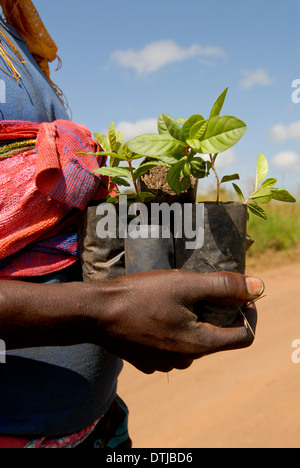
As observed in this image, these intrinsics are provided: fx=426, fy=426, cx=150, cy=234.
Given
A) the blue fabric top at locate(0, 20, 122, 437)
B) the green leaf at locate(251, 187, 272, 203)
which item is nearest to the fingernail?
the green leaf at locate(251, 187, 272, 203)

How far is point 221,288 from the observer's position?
931 mm

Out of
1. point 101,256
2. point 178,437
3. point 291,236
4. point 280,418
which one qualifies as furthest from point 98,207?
point 291,236

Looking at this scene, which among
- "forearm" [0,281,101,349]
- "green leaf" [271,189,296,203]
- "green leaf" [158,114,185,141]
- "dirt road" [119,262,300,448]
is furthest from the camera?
"dirt road" [119,262,300,448]

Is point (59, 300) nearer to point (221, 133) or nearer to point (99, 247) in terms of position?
point (99, 247)

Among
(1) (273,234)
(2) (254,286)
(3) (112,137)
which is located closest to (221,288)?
(2) (254,286)

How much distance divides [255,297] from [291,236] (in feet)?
23.7

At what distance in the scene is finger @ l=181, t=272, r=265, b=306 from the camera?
3.05 feet

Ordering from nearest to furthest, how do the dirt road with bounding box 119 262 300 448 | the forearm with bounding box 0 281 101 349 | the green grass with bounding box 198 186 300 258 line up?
the forearm with bounding box 0 281 101 349 < the dirt road with bounding box 119 262 300 448 < the green grass with bounding box 198 186 300 258

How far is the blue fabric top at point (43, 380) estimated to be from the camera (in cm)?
108

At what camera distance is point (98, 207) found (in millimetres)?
1034

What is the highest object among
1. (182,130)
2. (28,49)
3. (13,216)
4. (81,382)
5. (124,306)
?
(28,49)

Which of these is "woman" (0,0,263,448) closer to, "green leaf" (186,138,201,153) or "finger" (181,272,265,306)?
"finger" (181,272,265,306)

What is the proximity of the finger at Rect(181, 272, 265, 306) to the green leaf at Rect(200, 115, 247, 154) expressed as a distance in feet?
0.90

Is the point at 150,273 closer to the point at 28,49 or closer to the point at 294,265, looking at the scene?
the point at 28,49
